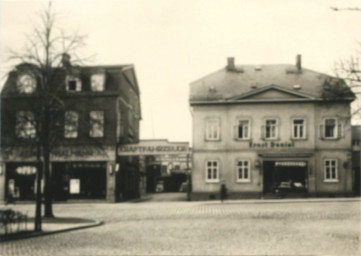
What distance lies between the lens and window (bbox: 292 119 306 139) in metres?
36.6

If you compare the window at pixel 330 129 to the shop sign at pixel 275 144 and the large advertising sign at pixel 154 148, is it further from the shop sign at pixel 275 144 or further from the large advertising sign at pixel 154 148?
the large advertising sign at pixel 154 148

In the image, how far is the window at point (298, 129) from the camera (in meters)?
36.6

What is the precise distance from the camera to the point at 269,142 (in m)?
36.7

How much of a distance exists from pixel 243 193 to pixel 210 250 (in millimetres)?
24132

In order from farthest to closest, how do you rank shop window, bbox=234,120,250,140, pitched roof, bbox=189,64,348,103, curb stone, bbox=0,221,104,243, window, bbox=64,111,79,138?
shop window, bbox=234,120,250,140 → pitched roof, bbox=189,64,348,103 → window, bbox=64,111,79,138 → curb stone, bbox=0,221,104,243

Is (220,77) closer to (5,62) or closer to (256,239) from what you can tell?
(5,62)

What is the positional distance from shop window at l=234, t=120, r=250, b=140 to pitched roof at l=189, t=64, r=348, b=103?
1.74 metres

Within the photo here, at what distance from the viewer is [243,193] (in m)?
36.6

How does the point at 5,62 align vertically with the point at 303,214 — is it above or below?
above

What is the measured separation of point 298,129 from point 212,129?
576 cm

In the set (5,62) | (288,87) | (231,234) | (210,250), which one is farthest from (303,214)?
(288,87)

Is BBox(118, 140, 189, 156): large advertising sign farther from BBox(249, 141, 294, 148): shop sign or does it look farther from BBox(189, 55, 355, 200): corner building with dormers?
BBox(249, 141, 294, 148): shop sign

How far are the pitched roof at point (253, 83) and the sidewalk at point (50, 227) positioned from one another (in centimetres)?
1797

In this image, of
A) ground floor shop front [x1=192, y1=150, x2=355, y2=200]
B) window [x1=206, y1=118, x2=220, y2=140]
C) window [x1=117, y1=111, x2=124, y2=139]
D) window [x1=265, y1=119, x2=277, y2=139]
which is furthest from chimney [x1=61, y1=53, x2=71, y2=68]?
window [x1=265, y1=119, x2=277, y2=139]
